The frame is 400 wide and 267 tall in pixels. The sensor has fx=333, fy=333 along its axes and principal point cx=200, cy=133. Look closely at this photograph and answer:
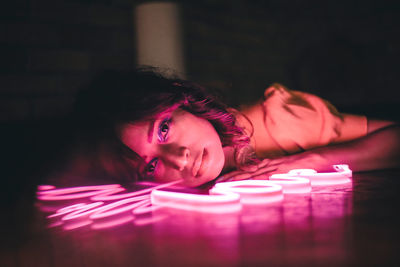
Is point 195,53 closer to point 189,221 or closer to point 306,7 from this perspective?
point 306,7

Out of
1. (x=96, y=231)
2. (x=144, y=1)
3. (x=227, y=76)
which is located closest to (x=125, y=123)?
(x=96, y=231)

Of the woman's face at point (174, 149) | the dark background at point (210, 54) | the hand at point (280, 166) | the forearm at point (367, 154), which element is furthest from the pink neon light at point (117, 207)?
the forearm at point (367, 154)

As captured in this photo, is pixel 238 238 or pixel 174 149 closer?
pixel 238 238

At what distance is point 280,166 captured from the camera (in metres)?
1.71

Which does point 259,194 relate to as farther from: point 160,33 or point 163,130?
point 160,33

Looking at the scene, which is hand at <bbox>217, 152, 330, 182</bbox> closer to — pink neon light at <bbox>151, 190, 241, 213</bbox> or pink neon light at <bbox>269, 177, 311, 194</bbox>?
pink neon light at <bbox>269, 177, 311, 194</bbox>

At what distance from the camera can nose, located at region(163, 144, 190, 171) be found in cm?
152

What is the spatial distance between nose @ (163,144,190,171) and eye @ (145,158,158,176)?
0.32 ft

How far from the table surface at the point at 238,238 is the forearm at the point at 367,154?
56cm

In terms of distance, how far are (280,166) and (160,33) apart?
1581mm

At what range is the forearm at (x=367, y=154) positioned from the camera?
1.75 metres

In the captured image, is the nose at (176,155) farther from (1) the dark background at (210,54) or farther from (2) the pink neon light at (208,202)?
(1) the dark background at (210,54)

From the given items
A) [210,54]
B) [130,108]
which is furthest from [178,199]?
[210,54]

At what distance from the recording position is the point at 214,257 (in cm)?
72
